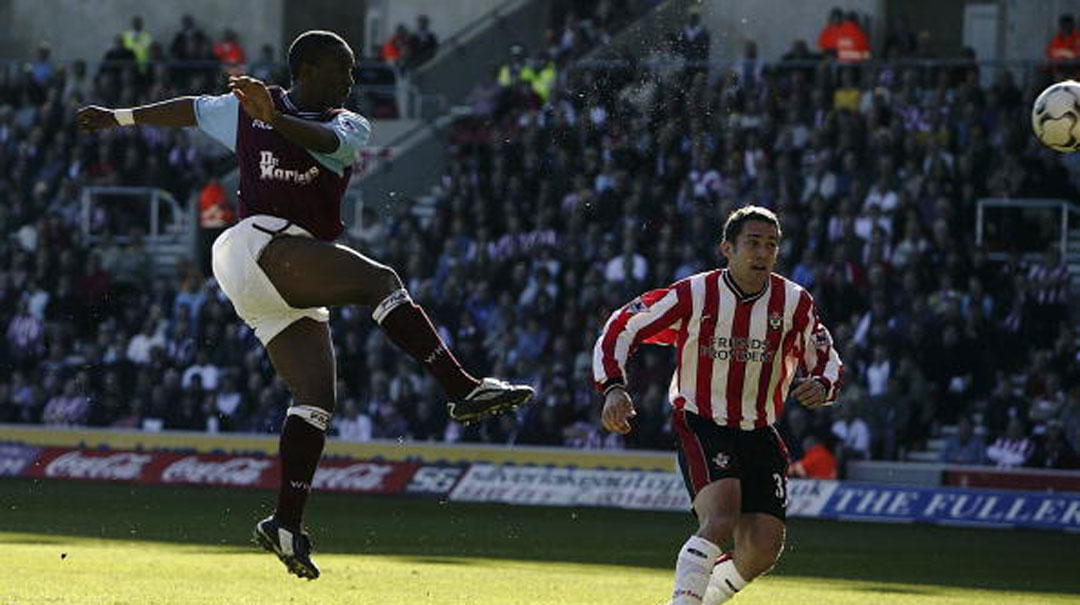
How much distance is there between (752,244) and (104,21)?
2648 centimetres

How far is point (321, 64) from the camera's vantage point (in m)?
10.6

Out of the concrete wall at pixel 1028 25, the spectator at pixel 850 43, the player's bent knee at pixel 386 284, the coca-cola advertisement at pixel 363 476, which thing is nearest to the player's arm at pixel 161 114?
the player's bent knee at pixel 386 284

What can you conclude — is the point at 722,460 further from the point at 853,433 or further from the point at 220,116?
the point at 853,433

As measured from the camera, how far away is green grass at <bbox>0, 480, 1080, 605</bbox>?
13.0m

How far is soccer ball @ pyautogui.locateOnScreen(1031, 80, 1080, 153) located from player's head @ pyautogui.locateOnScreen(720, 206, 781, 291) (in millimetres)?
3781

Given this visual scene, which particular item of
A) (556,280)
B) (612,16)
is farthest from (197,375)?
(612,16)

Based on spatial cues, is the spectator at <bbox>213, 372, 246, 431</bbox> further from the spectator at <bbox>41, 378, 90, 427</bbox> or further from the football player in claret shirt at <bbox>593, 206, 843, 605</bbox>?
the football player in claret shirt at <bbox>593, 206, 843, 605</bbox>

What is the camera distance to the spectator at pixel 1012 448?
21719 millimetres

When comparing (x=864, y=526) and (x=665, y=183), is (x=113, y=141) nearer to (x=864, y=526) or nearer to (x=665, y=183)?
(x=665, y=183)

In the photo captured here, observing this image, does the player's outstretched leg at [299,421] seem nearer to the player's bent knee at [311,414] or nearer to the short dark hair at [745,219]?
the player's bent knee at [311,414]

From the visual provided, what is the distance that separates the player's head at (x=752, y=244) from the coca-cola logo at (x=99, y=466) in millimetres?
15008

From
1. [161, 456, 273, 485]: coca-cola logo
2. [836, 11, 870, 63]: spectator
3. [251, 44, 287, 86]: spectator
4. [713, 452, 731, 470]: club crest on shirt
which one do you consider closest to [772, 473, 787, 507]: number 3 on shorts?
[713, 452, 731, 470]: club crest on shirt

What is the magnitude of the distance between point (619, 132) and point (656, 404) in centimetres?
456

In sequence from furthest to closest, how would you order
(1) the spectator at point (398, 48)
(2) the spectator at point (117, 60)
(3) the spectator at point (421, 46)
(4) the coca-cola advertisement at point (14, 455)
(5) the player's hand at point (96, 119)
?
(3) the spectator at point (421, 46) → (1) the spectator at point (398, 48) → (2) the spectator at point (117, 60) → (4) the coca-cola advertisement at point (14, 455) → (5) the player's hand at point (96, 119)
